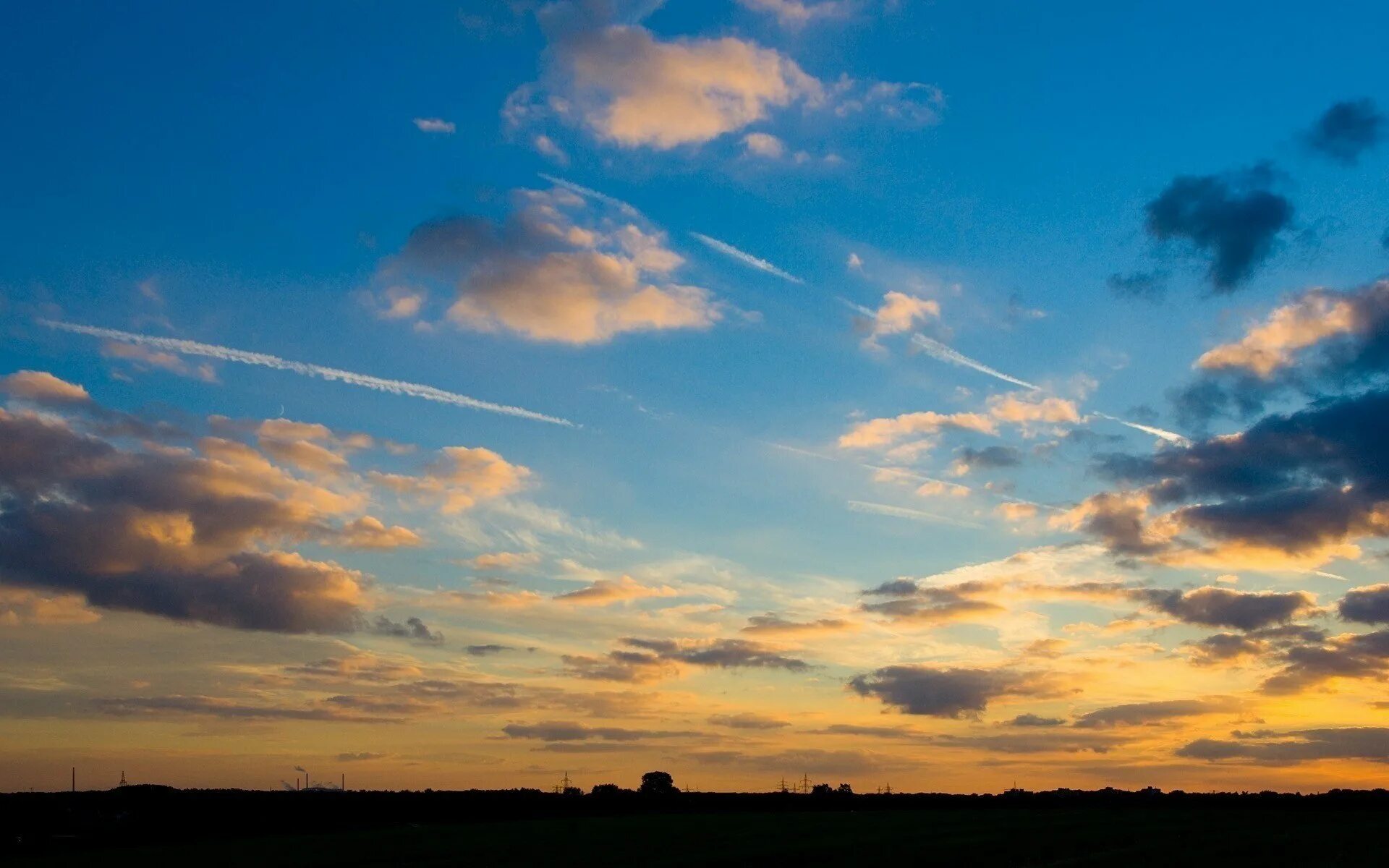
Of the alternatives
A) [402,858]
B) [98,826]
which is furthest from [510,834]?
[98,826]

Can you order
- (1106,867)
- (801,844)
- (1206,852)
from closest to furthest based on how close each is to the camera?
(1106,867)
(1206,852)
(801,844)

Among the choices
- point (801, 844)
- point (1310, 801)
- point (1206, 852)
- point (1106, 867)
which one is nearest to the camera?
point (1106, 867)

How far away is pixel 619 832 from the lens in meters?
94.4

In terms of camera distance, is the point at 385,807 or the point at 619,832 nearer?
the point at 619,832

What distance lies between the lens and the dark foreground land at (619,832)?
6706cm

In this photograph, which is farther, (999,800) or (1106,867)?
(999,800)

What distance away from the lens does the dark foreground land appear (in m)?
67.1

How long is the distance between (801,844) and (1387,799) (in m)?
139

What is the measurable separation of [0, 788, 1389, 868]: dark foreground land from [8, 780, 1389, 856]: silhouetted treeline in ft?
1.34

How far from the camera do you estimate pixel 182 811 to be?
117 metres

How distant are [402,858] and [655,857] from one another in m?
16.1

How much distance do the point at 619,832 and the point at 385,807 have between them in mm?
47811

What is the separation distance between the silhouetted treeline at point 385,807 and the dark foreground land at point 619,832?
0.41 meters

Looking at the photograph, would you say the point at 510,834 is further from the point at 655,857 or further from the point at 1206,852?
the point at 1206,852
